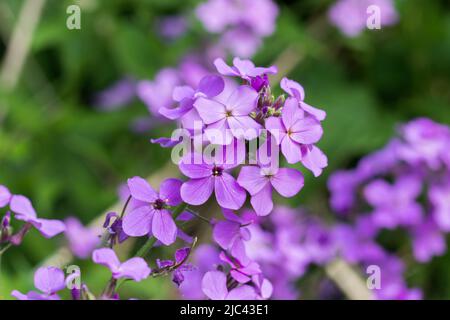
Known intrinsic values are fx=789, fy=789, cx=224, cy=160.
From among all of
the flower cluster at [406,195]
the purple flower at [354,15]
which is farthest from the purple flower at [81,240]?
the purple flower at [354,15]

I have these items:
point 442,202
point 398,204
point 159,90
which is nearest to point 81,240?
point 159,90

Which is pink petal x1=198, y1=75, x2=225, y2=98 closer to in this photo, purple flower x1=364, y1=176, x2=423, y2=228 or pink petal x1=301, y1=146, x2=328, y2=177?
pink petal x1=301, y1=146, x2=328, y2=177

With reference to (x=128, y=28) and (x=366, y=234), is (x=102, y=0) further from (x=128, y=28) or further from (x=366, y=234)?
(x=366, y=234)

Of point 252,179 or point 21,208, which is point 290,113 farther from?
point 21,208

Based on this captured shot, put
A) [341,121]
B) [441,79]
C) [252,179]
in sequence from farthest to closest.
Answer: [441,79], [341,121], [252,179]
